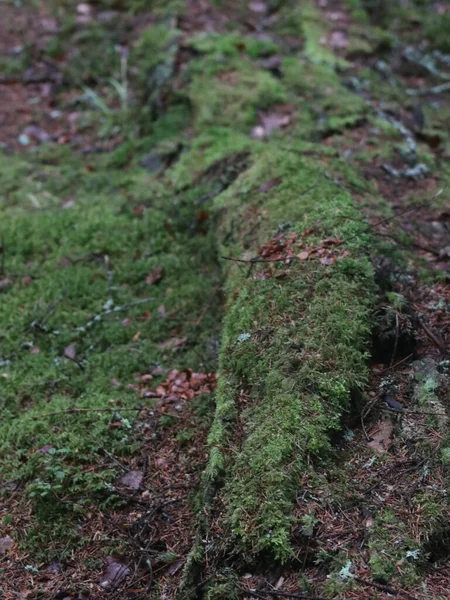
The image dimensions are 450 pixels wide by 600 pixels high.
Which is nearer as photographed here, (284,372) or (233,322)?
(284,372)

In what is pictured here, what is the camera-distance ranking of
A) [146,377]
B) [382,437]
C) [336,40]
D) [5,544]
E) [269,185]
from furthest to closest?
[336,40] → [269,185] → [146,377] → [5,544] → [382,437]

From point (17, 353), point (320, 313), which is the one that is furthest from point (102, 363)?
point (320, 313)

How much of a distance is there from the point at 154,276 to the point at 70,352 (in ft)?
3.35

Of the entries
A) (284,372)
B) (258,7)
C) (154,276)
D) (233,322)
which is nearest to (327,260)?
(233,322)

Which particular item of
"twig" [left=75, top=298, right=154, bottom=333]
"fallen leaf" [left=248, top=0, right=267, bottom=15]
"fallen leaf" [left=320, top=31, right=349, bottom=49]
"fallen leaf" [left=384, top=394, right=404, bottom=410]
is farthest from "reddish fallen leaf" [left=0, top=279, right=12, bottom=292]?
"fallen leaf" [left=248, top=0, right=267, bottom=15]

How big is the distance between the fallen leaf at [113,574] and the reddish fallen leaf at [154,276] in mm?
2418

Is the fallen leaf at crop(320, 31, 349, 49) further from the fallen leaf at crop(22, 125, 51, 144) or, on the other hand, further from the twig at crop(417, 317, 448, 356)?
the twig at crop(417, 317, 448, 356)

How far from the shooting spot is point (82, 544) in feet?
9.80

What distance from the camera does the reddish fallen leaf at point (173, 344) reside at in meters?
4.21

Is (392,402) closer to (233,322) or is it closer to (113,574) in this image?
(233,322)

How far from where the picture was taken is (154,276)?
486cm

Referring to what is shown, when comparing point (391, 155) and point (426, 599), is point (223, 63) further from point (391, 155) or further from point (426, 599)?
point (426, 599)

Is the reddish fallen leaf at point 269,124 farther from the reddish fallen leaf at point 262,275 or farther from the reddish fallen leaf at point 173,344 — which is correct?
the reddish fallen leaf at point 173,344

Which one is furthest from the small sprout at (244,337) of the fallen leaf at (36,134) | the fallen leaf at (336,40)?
the fallen leaf at (336,40)
